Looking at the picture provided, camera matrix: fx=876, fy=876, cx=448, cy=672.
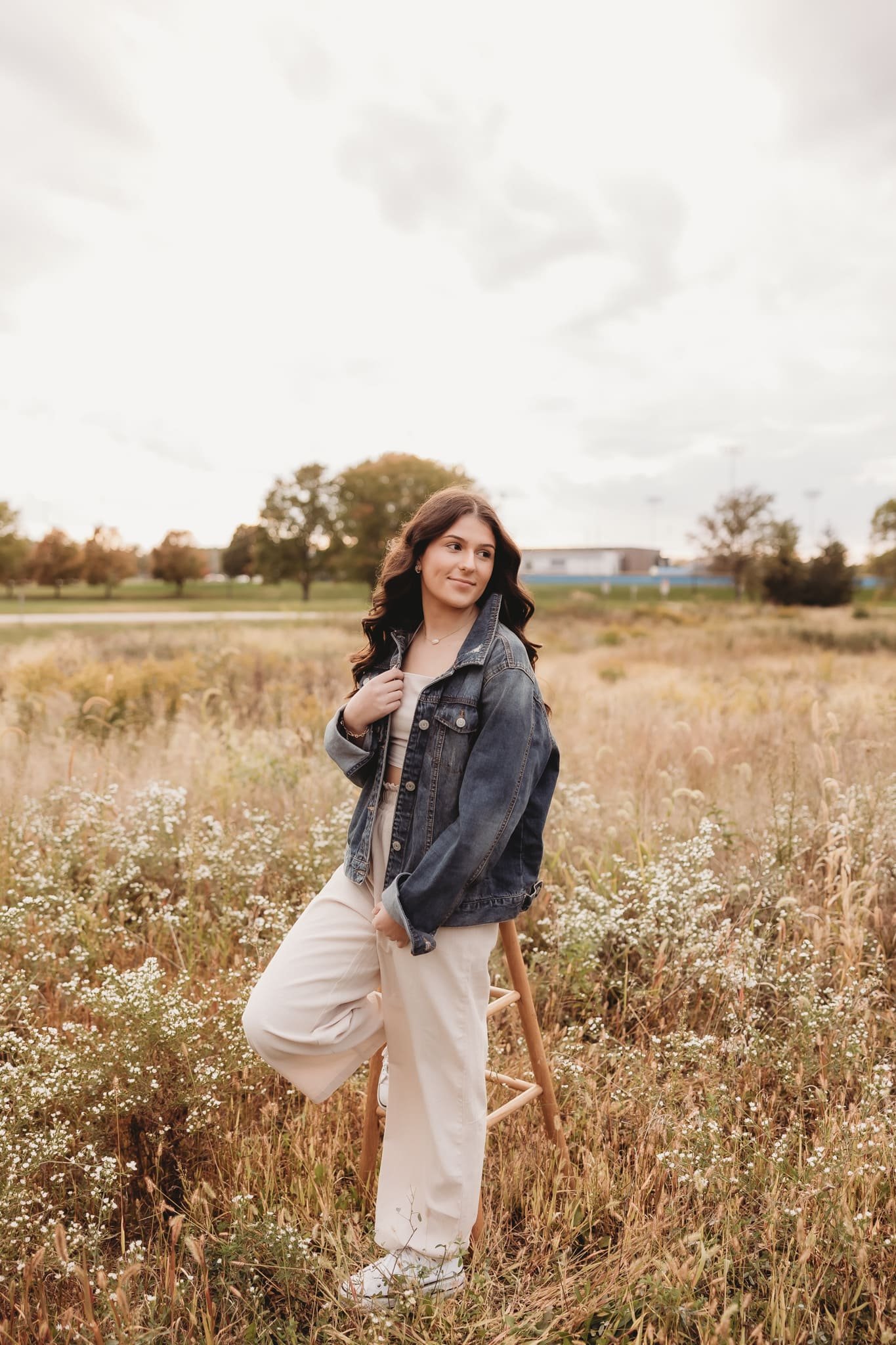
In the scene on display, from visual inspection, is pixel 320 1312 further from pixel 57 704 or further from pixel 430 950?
pixel 57 704

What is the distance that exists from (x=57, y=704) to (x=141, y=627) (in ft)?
45.0

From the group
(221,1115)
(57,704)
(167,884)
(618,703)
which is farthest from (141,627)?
(221,1115)

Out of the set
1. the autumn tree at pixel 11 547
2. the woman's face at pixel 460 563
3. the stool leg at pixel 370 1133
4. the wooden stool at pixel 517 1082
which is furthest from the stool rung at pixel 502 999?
the autumn tree at pixel 11 547

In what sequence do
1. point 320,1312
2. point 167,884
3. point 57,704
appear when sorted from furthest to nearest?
1. point 57,704
2. point 167,884
3. point 320,1312

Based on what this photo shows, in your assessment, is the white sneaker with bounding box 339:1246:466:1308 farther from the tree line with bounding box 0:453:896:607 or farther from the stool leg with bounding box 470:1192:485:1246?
the tree line with bounding box 0:453:896:607

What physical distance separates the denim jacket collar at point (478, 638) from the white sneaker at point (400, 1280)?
159 cm

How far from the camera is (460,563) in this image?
252cm

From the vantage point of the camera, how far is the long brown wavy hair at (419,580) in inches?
102

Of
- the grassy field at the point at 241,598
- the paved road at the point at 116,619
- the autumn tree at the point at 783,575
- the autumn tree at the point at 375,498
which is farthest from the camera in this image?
the autumn tree at the point at 375,498

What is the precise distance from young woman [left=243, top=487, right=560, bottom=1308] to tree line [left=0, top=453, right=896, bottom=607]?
1434 inches

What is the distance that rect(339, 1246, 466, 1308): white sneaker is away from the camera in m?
2.26

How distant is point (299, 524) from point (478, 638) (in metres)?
59.1

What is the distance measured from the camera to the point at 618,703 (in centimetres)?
895

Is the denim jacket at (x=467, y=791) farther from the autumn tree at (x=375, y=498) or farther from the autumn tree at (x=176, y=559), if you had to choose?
the autumn tree at (x=176, y=559)
